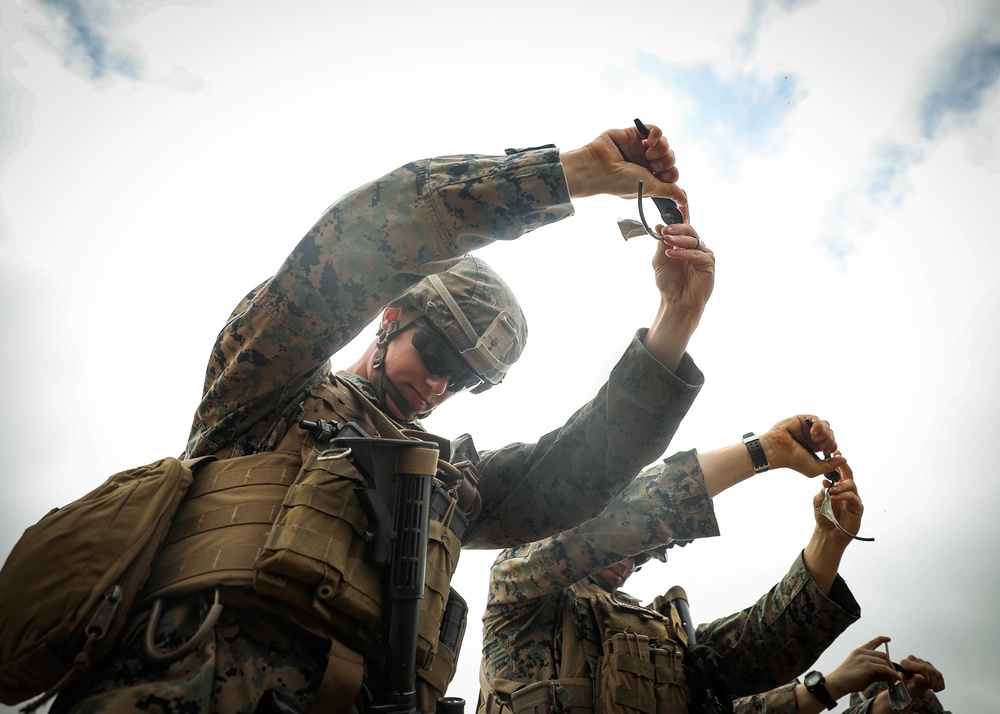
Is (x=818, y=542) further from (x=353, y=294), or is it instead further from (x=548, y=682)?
(x=353, y=294)

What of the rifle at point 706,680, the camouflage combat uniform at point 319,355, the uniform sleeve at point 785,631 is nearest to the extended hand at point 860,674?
the uniform sleeve at point 785,631

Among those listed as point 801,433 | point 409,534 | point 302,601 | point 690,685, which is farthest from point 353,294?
point 690,685

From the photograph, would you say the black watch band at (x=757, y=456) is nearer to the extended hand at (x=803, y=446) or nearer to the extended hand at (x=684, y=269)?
the extended hand at (x=803, y=446)

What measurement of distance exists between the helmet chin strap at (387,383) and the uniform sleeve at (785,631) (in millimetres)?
2675

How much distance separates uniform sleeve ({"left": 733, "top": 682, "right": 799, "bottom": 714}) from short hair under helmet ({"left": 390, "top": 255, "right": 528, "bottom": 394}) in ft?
11.1

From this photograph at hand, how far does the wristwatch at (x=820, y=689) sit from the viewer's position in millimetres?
3902

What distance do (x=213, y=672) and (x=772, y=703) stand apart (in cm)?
A: 424

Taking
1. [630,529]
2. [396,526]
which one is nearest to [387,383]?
[396,526]

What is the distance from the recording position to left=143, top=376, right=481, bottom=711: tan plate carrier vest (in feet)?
4.43

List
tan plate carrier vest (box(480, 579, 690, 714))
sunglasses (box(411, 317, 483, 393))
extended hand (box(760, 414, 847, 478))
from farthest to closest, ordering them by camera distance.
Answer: tan plate carrier vest (box(480, 579, 690, 714)) → extended hand (box(760, 414, 847, 478)) → sunglasses (box(411, 317, 483, 393))

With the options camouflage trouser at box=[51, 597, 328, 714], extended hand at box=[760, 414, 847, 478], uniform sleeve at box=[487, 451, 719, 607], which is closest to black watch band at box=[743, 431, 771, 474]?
extended hand at box=[760, 414, 847, 478]

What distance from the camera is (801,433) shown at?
2877mm

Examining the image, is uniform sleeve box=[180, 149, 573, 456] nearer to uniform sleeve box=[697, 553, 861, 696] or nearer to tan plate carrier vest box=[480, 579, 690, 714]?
tan plate carrier vest box=[480, 579, 690, 714]

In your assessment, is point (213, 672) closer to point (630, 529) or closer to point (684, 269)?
point (684, 269)
